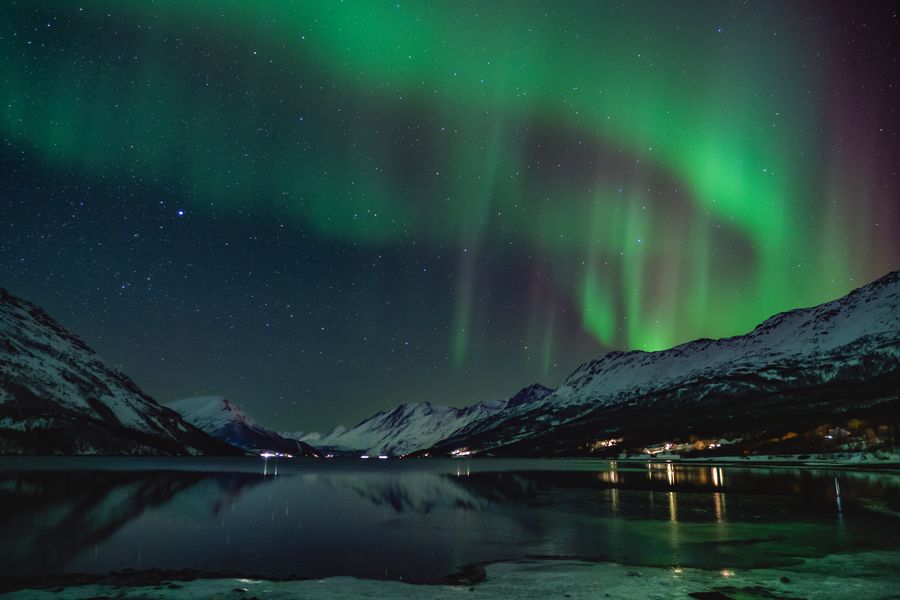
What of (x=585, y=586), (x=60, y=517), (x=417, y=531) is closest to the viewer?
(x=585, y=586)

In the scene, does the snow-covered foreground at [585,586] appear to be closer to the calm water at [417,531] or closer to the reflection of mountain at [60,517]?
the calm water at [417,531]

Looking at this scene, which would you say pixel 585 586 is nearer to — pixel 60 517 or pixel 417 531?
pixel 417 531

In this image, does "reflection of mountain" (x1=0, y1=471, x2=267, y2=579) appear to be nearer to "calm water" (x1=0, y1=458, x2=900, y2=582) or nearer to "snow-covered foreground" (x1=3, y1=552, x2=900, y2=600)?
"calm water" (x1=0, y1=458, x2=900, y2=582)

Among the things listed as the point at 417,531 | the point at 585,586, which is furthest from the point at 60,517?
the point at 585,586

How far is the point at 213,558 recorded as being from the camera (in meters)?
28.4

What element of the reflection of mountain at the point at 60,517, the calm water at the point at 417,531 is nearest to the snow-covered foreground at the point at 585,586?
the calm water at the point at 417,531

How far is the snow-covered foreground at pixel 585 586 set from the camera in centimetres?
2022

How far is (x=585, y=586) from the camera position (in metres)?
21.6

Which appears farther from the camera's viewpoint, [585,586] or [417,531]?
[417,531]

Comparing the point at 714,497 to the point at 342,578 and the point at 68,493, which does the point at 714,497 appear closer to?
the point at 342,578

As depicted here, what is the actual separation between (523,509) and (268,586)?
3141cm

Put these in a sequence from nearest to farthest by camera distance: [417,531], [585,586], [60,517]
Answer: [585,586], [417,531], [60,517]

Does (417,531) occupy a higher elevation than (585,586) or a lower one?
lower

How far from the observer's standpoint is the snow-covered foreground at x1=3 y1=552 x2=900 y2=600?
20219 millimetres
